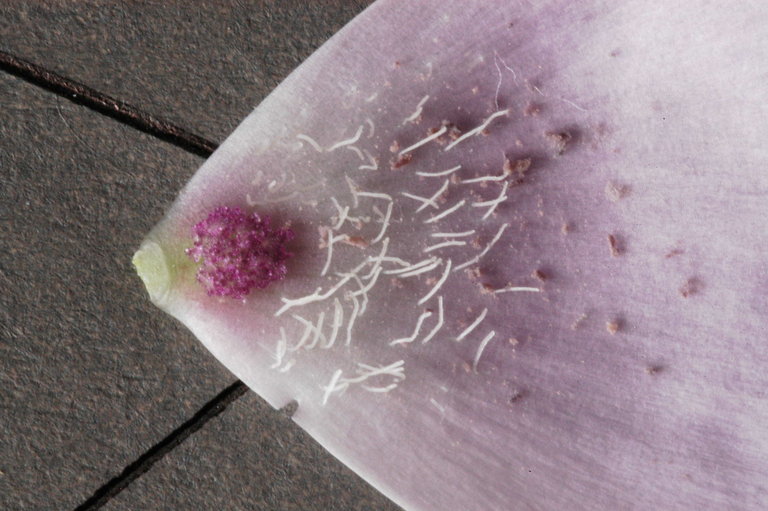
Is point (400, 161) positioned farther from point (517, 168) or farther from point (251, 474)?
point (251, 474)

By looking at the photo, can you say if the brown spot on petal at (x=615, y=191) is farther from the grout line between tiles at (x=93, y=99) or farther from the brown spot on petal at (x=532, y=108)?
the grout line between tiles at (x=93, y=99)

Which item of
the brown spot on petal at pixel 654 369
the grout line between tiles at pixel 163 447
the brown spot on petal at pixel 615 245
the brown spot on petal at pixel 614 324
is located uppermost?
the grout line between tiles at pixel 163 447

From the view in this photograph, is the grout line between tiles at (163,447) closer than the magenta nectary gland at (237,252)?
No

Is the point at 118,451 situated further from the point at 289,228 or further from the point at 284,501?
the point at 289,228

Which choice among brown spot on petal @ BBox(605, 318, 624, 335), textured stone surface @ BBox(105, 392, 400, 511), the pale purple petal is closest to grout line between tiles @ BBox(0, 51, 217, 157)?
the pale purple petal

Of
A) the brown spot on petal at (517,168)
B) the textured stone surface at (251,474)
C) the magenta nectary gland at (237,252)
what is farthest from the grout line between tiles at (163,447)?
the brown spot on petal at (517,168)

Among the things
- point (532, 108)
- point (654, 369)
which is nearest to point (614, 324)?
point (654, 369)

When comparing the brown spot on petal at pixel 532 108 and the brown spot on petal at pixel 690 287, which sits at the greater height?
the brown spot on petal at pixel 532 108

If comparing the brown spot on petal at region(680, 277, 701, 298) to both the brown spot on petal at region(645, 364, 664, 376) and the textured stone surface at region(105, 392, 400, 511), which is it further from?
the textured stone surface at region(105, 392, 400, 511)
